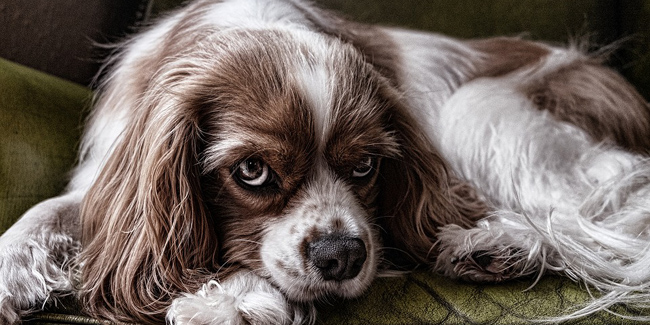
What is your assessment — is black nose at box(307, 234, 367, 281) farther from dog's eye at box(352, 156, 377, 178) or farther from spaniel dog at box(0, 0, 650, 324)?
dog's eye at box(352, 156, 377, 178)

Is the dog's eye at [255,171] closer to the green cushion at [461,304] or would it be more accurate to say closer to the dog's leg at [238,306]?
the dog's leg at [238,306]

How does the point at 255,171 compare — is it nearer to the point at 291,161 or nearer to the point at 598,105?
the point at 291,161

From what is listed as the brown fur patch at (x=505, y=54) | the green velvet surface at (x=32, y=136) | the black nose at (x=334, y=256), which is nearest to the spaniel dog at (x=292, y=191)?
the black nose at (x=334, y=256)

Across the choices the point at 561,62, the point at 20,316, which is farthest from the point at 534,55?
the point at 20,316

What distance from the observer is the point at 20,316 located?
179cm

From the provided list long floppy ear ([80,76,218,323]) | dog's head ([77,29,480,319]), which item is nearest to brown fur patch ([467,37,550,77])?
dog's head ([77,29,480,319])

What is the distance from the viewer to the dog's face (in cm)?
189

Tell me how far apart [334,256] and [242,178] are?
0.39m

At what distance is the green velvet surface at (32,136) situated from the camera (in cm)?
231

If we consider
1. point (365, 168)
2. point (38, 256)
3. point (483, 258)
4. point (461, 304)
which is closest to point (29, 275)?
point (38, 256)

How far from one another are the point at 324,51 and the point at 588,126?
1.20 m

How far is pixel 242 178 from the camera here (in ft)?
6.59

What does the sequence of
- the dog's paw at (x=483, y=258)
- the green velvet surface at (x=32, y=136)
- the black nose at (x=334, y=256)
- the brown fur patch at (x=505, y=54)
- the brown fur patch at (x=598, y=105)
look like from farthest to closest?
the brown fur patch at (x=505, y=54)
the brown fur patch at (x=598, y=105)
the green velvet surface at (x=32, y=136)
the dog's paw at (x=483, y=258)
the black nose at (x=334, y=256)

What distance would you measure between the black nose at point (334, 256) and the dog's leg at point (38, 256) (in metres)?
0.75
